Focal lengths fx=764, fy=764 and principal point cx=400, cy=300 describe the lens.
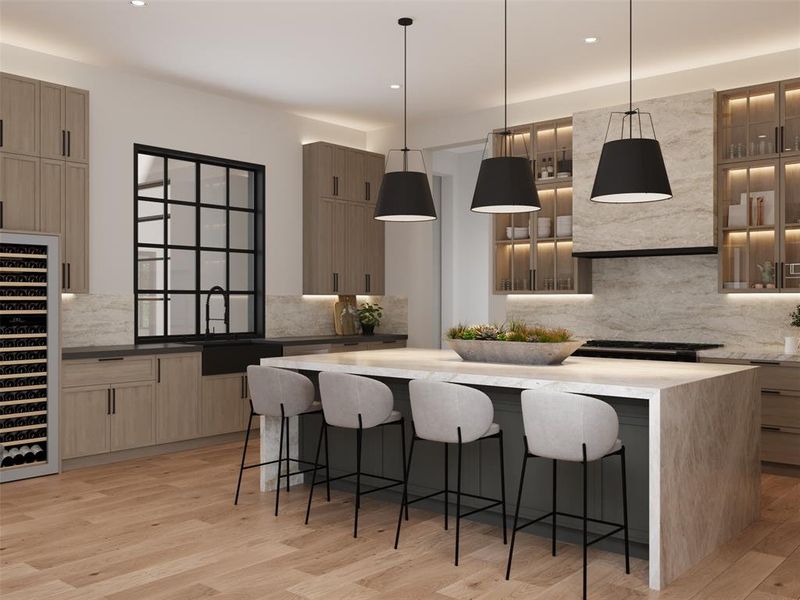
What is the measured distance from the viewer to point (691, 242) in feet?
20.6

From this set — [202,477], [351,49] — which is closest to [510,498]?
[202,477]

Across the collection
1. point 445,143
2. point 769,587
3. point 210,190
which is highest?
point 445,143

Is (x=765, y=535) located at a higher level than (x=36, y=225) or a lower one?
lower

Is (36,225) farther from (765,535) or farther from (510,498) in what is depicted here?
(765,535)

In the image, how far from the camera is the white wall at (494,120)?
6.33 meters

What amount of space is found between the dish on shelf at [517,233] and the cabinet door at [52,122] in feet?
13.4

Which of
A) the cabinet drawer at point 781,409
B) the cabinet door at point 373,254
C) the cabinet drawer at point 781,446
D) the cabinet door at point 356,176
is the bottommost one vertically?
the cabinet drawer at point 781,446

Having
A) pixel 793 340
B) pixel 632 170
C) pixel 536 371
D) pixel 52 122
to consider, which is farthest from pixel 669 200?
pixel 52 122

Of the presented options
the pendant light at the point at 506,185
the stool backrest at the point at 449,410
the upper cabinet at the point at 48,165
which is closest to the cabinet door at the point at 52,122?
the upper cabinet at the point at 48,165

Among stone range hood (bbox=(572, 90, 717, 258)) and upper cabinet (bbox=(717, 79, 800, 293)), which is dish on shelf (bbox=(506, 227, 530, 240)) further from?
upper cabinet (bbox=(717, 79, 800, 293))

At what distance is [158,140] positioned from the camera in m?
6.96

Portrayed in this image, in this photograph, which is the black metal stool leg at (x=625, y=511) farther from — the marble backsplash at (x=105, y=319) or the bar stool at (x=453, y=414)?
the marble backsplash at (x=105, y=319)

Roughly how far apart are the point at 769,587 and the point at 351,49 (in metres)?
4.71

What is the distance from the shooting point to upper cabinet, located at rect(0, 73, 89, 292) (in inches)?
224
